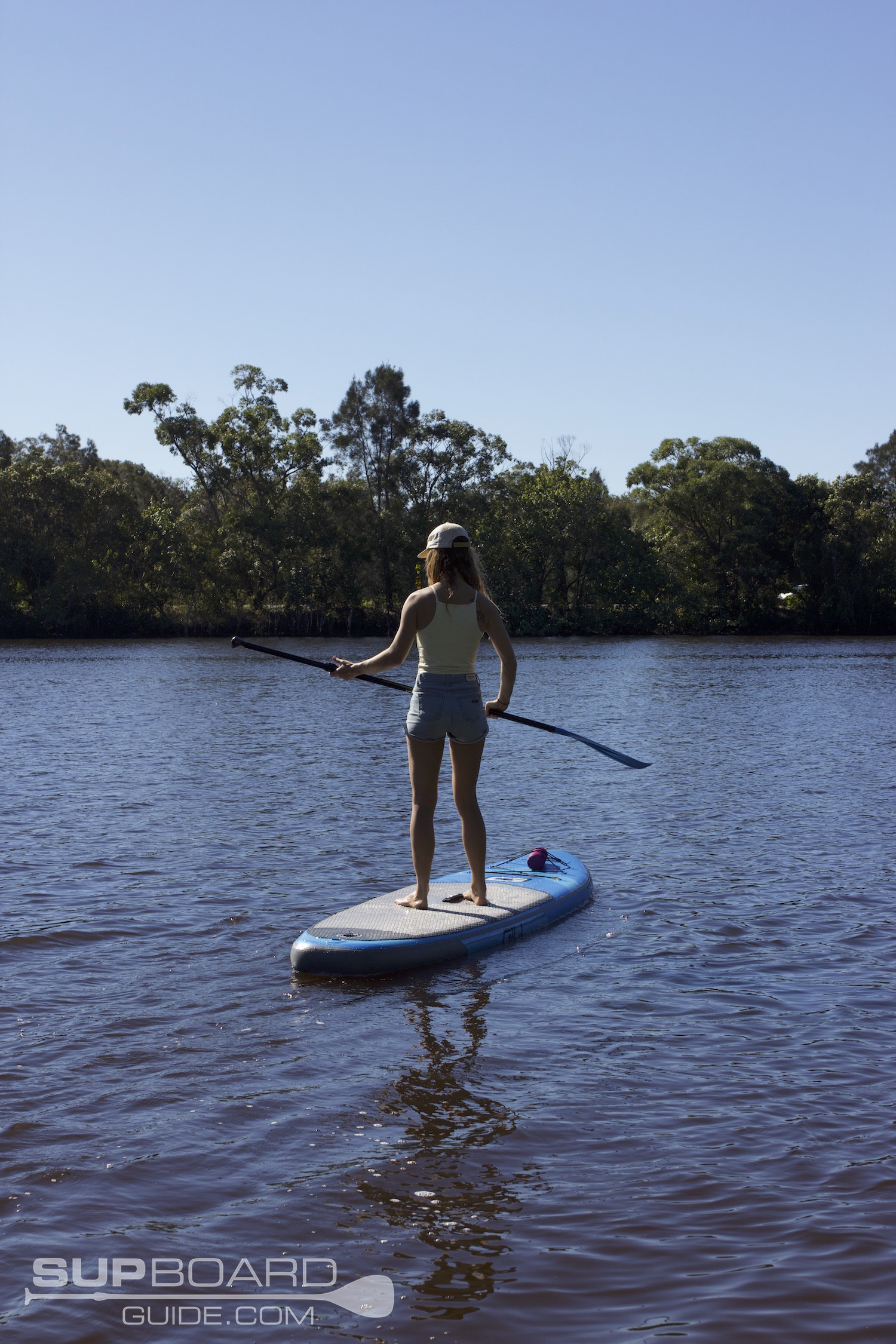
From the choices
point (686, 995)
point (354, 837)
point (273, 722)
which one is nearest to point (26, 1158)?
point (686, 995)

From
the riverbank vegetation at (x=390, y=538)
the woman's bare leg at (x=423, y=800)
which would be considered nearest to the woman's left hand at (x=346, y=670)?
the woman's bare leg at (x=423, y=800)

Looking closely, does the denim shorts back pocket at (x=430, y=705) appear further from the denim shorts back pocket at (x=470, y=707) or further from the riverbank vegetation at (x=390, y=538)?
the riverbank vegetation at (x=390, y=538)

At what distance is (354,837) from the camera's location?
11789 mm

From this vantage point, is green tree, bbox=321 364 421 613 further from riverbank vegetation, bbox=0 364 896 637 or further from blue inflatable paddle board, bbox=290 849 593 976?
blue inflatable paddle board, bbox=290 849 593 976

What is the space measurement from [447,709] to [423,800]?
0.63 m

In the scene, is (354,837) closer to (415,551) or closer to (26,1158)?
(26,1158)

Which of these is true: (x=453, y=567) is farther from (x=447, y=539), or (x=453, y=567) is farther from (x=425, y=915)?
(x=425, y=915)

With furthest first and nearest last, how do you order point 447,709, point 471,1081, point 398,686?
point 398,686 → point 447,709 → point 471,1081

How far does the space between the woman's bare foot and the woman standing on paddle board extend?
0.41 meters

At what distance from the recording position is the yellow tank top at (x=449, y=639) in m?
7.23

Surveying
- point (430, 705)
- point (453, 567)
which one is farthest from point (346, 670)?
point (453, 567)

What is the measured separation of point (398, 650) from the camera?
729cm

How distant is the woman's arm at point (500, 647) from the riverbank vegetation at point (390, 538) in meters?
61.5

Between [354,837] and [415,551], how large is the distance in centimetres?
6294
